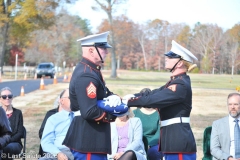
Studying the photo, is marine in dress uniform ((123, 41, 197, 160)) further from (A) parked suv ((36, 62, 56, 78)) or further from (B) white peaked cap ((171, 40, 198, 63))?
(A) parked suv ((36, 62, 56, 78))

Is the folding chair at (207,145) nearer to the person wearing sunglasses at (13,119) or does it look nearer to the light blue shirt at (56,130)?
the light blue shirt at (56,130)

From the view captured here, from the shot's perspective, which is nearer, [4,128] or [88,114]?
[88,114]

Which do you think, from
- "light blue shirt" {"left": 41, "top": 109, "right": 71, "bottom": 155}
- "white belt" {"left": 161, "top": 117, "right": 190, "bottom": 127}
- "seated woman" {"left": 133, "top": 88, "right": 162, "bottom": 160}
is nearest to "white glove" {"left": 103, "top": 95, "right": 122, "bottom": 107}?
"white belt" {"left": 161, "top": 117, "right": 190, "bottom": 127}

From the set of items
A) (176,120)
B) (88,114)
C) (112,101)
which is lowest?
(176,120)

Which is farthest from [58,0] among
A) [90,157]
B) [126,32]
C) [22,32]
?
[90,157]

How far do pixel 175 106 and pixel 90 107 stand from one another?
2.97ft

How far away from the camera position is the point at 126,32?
4366 centimetres

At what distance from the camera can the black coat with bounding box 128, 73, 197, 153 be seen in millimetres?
3467

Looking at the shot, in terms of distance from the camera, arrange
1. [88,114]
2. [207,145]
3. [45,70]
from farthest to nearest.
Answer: [45,70]
[207,145]
[88,114]

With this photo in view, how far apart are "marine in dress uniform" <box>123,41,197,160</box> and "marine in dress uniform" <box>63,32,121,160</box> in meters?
0.37

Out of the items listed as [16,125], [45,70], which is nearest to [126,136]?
[16,125]

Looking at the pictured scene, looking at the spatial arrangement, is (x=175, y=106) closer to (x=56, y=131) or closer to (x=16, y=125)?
(x=56, y=131)

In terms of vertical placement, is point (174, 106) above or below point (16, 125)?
above

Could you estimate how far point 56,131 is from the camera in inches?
194
